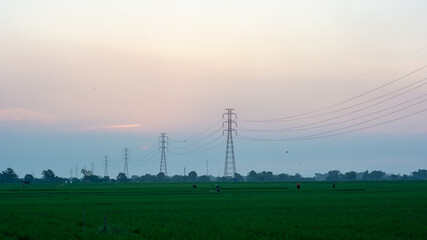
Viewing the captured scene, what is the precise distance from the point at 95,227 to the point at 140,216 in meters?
6.20

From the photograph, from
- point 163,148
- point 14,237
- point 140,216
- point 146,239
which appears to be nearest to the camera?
point 146,239

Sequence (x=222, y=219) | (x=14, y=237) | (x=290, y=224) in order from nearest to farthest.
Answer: (x=14, y=237) → (x=290, y=224) → (x=222, y=219)

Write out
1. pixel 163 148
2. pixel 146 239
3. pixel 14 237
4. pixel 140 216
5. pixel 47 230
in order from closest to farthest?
pixel 146 239
pixel 14 237
pixel 47 230
pixel 140 216
pixel 163 148

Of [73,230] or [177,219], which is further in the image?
[177,219]

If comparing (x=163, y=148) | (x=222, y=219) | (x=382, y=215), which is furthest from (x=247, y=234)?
(x=163, y=148)

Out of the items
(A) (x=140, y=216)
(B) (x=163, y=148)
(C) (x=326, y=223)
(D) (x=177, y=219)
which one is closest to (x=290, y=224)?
(C) (x=326, y=223)

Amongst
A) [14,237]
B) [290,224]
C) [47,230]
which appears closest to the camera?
[14,237]

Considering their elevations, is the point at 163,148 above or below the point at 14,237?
above

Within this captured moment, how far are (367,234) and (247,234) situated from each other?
5749mm

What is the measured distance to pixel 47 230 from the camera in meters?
24.6

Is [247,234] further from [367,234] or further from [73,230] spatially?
[73,230]

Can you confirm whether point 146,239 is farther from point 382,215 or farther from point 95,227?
point 382,215

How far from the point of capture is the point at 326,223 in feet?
86.7

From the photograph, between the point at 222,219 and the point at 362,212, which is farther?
the point at 362,212
